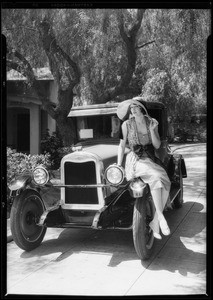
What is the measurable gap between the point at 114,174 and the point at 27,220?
1394mm

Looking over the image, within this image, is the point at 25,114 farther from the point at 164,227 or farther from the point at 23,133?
the point at 164,227

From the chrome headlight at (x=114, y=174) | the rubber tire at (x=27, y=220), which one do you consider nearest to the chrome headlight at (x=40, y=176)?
the rubber tire at (x=27, y=220)

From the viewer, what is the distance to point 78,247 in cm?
472

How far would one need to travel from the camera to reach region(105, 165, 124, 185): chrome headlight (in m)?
4.19

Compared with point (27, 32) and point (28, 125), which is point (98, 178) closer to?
point (27, 32)

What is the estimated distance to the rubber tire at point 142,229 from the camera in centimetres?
398

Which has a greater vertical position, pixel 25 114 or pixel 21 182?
pixel 25 114

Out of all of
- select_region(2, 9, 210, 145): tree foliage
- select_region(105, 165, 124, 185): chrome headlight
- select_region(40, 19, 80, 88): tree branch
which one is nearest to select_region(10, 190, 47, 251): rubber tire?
select_region(105, 165, 124, 185): chrome headlight

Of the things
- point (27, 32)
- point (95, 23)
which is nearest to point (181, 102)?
point (95, 23)

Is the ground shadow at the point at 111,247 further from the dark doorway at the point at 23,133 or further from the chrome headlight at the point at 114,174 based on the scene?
the dark doorway at the point at 23,133

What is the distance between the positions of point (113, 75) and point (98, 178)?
5.39 metres

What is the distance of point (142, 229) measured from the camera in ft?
13.1

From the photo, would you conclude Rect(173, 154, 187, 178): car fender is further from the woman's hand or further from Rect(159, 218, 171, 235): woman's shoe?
Rect(159, 218, 171, 235): woman's shoe

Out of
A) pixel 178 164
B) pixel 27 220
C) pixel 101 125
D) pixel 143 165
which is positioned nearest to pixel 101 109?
pixel 101 125
